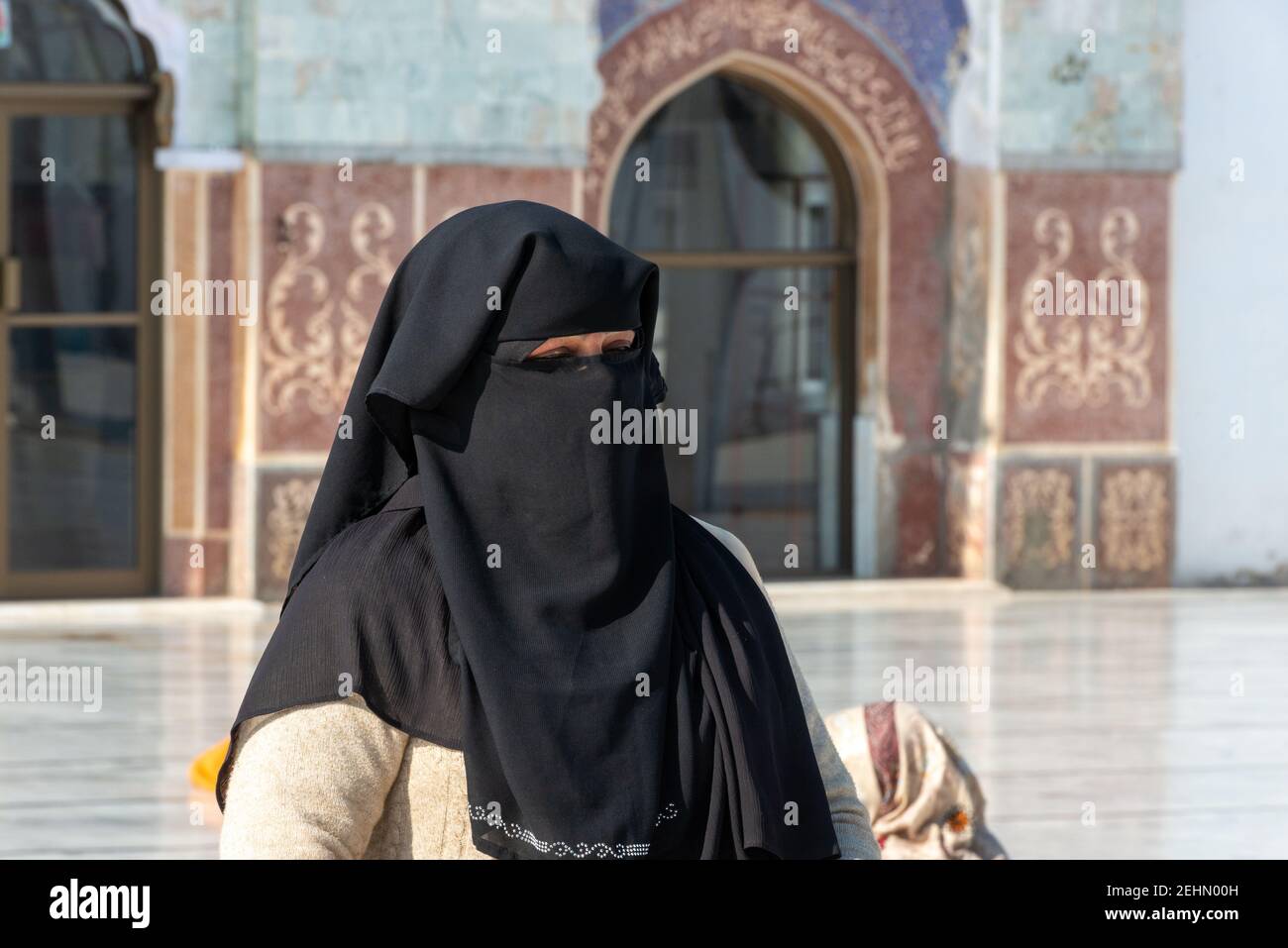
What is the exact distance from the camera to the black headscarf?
5.42 feet

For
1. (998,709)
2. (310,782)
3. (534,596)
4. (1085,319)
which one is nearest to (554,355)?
(534,596)

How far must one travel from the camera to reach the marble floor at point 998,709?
471cm

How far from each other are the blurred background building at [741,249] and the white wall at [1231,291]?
0.01 meters

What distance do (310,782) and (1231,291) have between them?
8129 mm

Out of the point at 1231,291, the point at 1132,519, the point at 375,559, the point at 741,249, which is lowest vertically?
the point at 1132,519

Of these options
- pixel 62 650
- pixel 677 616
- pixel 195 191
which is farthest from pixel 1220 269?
pixel 677 616

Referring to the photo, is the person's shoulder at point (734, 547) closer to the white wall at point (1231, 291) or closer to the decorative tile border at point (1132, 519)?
the decorative tile border at point (1132, 519)

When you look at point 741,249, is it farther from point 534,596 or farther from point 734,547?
point 534,596

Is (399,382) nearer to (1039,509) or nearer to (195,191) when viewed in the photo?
(195,191)

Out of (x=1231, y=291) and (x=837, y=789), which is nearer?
(x=837, y=789)

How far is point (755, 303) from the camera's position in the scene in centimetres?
881

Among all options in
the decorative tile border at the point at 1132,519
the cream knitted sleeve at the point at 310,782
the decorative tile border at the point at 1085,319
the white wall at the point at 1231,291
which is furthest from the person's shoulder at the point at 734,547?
the white wall at the point at 1231,291
